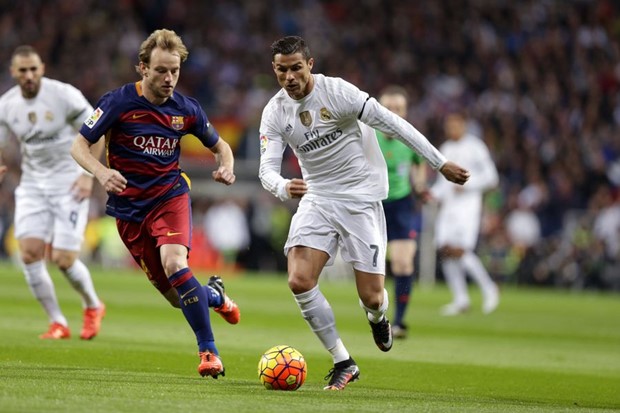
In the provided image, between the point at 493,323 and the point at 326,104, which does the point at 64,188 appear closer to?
the point at 326,104

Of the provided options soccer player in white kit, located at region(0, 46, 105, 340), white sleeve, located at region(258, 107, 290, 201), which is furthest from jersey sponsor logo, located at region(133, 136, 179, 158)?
soccer player in white kit, located at region(0, 46, 105, 340)

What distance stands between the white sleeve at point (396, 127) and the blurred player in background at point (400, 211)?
4.65 m

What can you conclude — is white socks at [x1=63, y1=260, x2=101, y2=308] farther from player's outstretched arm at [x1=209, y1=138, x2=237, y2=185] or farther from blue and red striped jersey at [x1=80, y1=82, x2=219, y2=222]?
player's outstretched arm at [x1=209, y1=138, x2=237, y2=185]

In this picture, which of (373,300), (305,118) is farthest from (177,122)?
(373,300)

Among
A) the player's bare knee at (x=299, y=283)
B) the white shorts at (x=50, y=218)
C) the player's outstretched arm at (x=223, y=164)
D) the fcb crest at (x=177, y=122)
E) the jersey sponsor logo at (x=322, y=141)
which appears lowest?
the player's bare knee at (x=299, y=283)

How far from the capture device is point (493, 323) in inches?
656

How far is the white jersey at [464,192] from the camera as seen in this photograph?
17969 millimetres

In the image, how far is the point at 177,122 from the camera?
8.83 m

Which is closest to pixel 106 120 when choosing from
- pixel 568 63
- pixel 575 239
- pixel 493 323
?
pixel 493 323

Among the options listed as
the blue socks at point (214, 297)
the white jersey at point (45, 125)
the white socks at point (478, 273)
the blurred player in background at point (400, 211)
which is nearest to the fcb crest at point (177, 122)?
the blue socks at point (214, 297)

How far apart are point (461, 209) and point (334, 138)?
1012 centimetres

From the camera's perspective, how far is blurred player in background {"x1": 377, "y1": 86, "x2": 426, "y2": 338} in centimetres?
1322

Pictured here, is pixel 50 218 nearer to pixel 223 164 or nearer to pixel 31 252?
pixel 31 252

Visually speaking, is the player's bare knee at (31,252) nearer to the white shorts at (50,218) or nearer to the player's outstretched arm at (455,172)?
the white shorts at (50,218)
